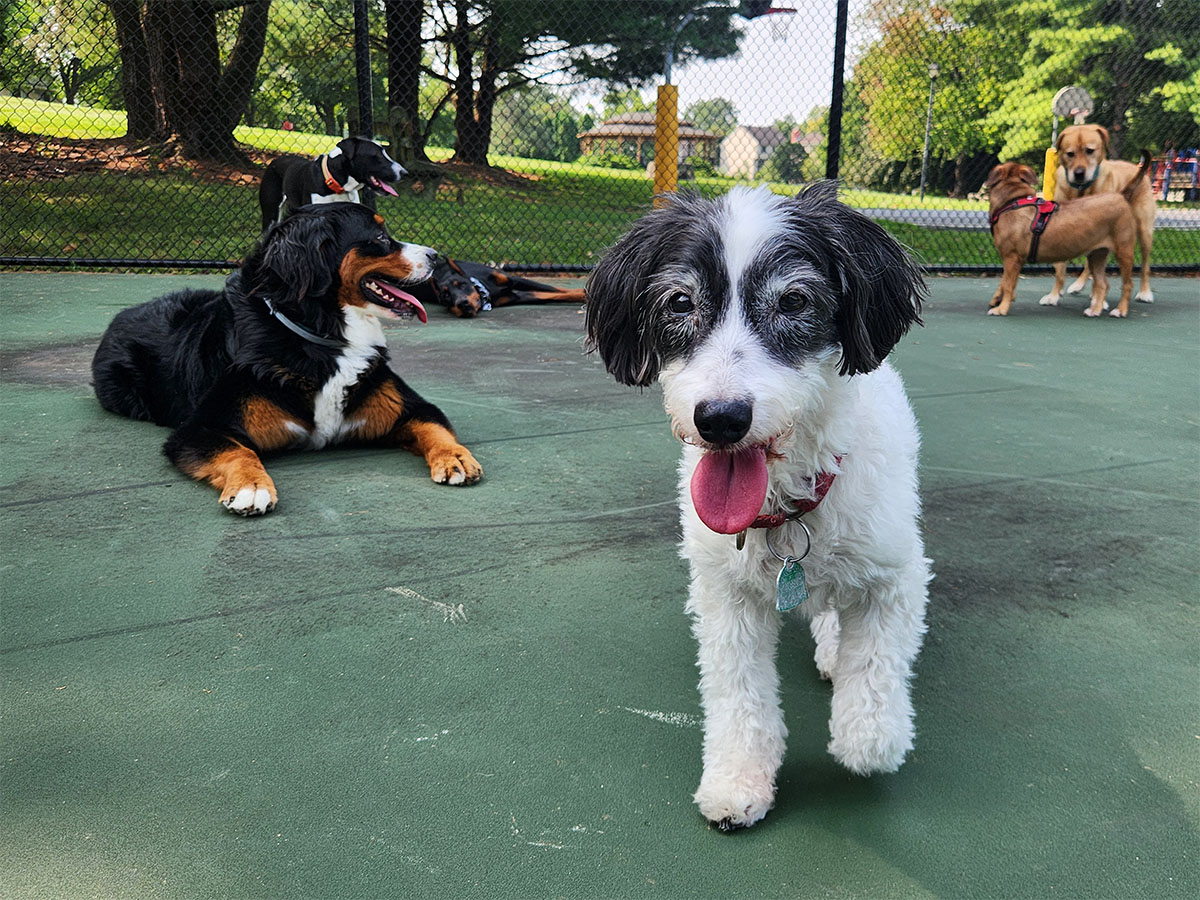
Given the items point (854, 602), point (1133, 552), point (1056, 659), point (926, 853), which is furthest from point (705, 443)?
point (1133, 552)

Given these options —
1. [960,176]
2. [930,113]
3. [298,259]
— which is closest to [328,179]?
[298,259]

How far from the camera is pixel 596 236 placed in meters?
12.2

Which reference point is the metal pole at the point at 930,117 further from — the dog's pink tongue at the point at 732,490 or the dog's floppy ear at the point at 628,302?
the dog's pink tongue at the point at 732,490

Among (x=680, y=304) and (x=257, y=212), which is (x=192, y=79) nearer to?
(x=257, y=212)

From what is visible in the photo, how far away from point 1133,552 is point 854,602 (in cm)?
163

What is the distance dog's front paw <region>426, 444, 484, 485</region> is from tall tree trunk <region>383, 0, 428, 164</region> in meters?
9.85

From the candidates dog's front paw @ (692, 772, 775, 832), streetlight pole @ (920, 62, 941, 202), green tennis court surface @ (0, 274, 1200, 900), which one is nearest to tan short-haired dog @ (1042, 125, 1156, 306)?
green tennis court surface @ (0, 274, 1200, 900)

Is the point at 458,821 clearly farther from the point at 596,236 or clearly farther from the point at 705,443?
the point at 596,236

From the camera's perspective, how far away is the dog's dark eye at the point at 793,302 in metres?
1.88

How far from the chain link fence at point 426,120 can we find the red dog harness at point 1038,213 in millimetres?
1989

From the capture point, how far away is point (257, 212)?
1280cm

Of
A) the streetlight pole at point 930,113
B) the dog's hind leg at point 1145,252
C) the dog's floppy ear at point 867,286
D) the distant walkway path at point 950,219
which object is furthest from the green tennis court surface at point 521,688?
the streetlight pole at point 930,113

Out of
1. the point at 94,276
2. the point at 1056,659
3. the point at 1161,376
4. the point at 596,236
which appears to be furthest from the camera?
the point at 596,236

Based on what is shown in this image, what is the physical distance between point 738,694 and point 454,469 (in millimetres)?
2009
